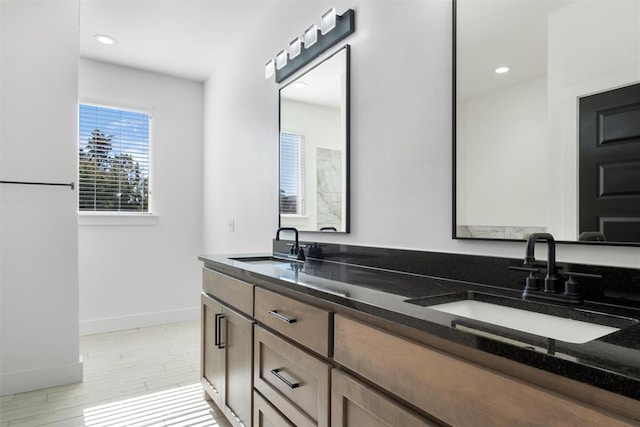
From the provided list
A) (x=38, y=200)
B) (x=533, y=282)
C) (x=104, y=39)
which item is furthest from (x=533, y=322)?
(x=104, y=39)

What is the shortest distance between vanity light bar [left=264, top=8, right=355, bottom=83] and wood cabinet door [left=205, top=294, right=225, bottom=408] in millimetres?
1516

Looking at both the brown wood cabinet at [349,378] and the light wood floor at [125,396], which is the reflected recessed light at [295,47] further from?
the light wood floor at [125,396]

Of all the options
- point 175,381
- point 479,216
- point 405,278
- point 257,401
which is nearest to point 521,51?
point 479,216

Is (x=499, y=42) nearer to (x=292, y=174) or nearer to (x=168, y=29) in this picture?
(x=292, y=174)

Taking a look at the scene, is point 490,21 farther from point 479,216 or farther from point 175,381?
point 175,381

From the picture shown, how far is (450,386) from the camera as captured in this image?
0.75 m

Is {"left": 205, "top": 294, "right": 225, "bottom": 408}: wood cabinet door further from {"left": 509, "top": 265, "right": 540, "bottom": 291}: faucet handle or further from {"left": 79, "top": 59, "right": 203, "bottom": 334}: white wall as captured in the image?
{"left": 79, "top": 59, "right": 203, "bottom": 334}: white wall

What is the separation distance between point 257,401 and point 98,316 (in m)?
2.86

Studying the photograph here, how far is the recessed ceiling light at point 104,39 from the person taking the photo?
3.18 meters

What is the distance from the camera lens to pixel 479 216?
4.51ft

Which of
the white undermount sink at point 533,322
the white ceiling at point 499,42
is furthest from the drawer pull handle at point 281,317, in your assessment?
the white ceiling at point 499,42

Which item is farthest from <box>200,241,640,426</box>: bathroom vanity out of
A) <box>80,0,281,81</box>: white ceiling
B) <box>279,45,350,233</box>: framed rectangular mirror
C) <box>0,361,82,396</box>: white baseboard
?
<box>80,0,281,81</box>: white ceiling

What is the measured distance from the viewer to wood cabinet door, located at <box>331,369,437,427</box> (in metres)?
0.84

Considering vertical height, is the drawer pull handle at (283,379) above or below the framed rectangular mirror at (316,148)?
below
